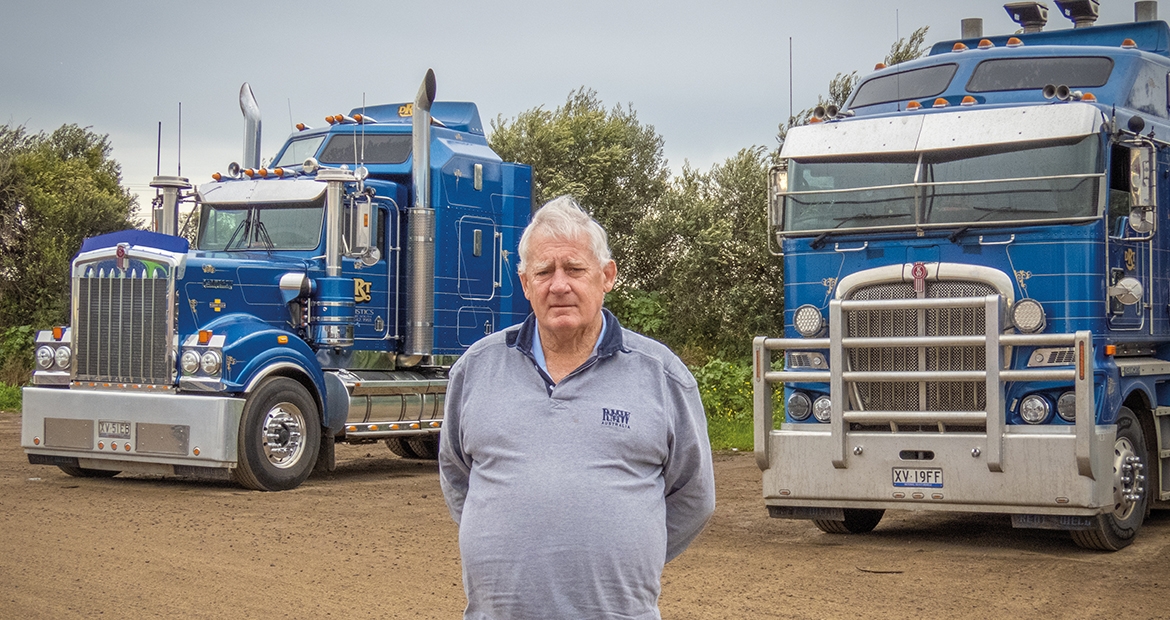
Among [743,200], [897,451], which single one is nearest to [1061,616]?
[897,451]

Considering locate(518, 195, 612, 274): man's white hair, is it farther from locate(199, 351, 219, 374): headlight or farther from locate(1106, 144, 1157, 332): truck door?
locate(199, 351, 219, 374): headlight

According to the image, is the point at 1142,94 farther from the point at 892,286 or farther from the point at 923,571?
the point at 923,571

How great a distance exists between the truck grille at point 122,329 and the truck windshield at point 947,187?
652 centimetres

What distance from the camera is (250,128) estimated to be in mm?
17641

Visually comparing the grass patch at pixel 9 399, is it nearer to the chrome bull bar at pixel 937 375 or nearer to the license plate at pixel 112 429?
the license plate at pixel 112 429

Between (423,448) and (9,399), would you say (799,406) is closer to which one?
(423,448)

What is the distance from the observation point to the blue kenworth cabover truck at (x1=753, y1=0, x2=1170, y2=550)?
980cm

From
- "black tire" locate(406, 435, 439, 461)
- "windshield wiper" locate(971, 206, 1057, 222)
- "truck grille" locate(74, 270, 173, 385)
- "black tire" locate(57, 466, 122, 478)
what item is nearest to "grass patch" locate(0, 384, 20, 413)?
"black tire" locate(406, 435, 439, 461)

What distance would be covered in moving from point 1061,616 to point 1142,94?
5039 millimetres

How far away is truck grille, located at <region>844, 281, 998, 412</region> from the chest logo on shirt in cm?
671

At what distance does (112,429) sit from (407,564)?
5.29 meters

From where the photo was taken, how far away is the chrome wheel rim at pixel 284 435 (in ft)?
46.1

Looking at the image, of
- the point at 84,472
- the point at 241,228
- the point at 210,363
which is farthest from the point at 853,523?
the point at 84,472

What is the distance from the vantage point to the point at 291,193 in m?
15.3
